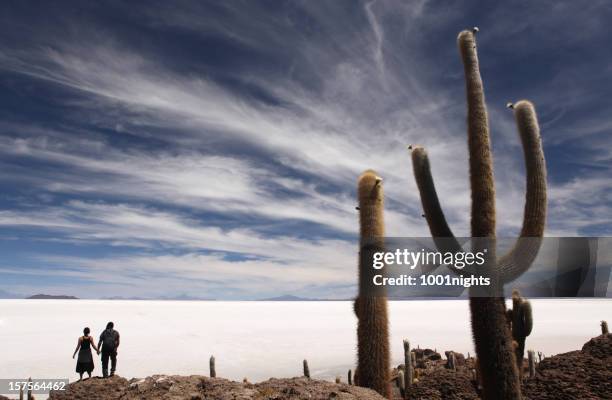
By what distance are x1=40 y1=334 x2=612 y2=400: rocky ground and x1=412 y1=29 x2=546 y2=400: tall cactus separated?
7.99 feet

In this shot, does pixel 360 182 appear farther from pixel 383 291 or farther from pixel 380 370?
pixel 380 370

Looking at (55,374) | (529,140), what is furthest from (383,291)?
(55,374)

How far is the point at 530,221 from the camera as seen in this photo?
934 centimetres

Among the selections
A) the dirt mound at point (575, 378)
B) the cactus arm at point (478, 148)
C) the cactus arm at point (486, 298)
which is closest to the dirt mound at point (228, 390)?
the cactus arm at point (486, 298)

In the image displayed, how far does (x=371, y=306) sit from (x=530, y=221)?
352 centimetres

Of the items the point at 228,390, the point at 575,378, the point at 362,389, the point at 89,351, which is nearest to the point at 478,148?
the point at 362,389

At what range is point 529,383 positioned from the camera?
37.0 feet

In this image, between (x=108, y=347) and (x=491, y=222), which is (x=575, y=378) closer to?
(x=491, y=222)

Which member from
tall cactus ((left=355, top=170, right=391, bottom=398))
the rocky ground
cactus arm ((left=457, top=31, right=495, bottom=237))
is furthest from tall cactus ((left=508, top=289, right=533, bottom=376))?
tall cactus ((left=355, top=170, right=391, bottom=398))

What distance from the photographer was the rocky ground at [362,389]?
18.7 ft

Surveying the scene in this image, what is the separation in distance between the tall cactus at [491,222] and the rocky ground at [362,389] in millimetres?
2436

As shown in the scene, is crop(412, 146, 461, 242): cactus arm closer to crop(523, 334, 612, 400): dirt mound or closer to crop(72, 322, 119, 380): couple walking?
crop(523, 334, 612, 400): dirt mound

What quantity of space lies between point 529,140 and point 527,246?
215 centimetres

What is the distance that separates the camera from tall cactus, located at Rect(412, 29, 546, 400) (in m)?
8.80
